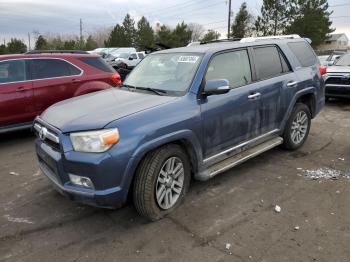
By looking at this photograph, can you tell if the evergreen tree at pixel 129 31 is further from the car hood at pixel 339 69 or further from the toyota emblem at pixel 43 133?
the toyota emblem at pixel 43 133

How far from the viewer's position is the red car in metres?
6.80

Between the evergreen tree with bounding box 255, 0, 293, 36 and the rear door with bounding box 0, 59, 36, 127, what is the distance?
123 ft

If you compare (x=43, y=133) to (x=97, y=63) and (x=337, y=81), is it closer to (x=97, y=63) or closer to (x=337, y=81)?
(x=97, y=63)

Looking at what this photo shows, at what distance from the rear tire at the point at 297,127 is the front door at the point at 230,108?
3.14 ft

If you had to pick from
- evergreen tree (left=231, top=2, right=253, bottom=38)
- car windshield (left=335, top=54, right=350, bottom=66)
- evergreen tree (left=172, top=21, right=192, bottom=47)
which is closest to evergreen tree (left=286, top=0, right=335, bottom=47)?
evergreen tree (left=231, top=2, right=253, bottom=38)

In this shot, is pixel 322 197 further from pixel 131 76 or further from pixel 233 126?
pixel 131 76

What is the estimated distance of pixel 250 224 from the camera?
3756 millimetres

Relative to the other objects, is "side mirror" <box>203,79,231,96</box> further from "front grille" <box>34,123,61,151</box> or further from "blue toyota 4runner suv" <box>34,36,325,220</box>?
"front grille" <box>34,123,61,151</box>

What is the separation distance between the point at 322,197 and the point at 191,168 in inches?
63.3

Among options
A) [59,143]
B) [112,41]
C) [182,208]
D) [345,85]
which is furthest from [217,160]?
[112,41]

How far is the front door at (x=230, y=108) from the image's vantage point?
13.8 ft

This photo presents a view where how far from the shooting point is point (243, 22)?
43062 mm

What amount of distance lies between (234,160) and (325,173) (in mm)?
1440

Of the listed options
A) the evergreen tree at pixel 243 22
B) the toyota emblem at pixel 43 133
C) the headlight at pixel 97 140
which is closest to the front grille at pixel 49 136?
the toyota emblem at pixel 43 133
